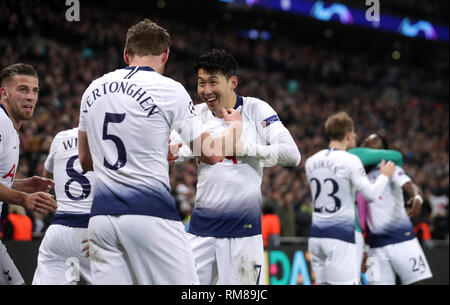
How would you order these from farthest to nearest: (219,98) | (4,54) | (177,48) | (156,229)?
(177,48), (4,54), (219,98), (156,229)

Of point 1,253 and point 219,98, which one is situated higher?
point 219,98

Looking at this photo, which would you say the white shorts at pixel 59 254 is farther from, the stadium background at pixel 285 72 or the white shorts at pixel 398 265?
the white shorts at pixel 398 265

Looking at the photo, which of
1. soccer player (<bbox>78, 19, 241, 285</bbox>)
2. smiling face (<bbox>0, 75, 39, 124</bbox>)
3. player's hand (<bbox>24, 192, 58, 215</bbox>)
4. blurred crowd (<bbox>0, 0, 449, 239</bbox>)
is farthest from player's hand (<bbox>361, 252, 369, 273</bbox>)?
blurred crowd (<bbox>0, 0, 449, 239</bbox>)

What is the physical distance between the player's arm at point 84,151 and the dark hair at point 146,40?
2.14 feet

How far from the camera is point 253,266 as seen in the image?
4949 millimetres

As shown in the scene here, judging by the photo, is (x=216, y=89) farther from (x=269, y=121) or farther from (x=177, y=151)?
(x=177, y=151)

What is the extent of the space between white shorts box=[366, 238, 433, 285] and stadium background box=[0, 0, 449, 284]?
336 cm

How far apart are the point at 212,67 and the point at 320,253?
3.04 meters

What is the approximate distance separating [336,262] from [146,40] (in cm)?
407

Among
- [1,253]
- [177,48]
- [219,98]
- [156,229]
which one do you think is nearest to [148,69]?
[156,229]

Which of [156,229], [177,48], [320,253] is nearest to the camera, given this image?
[156,229]

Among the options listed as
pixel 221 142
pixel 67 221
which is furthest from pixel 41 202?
pixel 67 221

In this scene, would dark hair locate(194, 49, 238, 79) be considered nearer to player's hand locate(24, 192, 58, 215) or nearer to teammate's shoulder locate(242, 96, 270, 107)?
teammate's shoulder locate(242, 96, 270, 107)

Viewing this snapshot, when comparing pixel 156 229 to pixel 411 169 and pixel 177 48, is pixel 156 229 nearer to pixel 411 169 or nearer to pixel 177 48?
pixel 411 169
